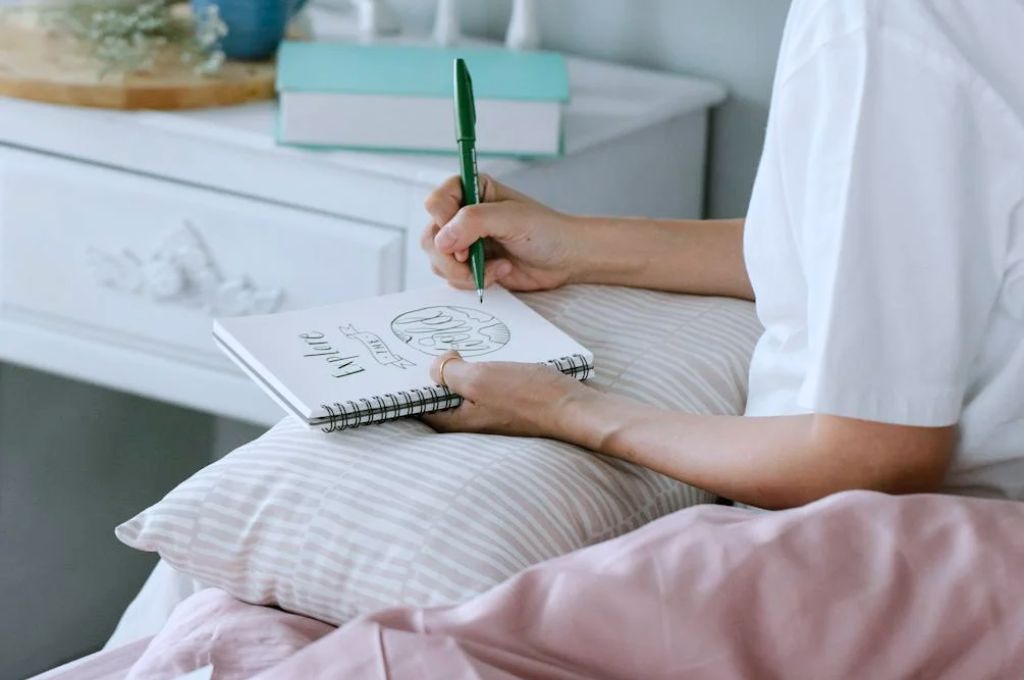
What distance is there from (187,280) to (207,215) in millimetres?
Answer: 82

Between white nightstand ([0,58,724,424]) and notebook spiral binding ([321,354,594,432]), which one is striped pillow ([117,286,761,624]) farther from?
white nightstand ([0,58,724,424])

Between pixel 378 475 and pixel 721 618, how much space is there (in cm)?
25

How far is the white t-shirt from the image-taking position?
67 centimetres

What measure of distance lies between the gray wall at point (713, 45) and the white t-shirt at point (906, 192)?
3.07 ft

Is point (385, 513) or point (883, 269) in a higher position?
point (883, 269)

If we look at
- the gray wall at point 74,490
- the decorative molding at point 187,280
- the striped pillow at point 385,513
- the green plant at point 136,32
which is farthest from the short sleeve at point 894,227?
the gray wall at point 74,490

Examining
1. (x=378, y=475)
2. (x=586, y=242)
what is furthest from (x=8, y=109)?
(x=378, y=475)

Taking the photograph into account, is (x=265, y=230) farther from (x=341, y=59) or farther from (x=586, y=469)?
(x=586, y=469)

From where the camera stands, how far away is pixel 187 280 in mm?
1486

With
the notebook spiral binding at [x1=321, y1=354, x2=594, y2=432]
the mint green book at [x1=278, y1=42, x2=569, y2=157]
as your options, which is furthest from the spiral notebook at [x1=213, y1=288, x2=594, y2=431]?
the mint green book at [x1=278, y1=42, x2=569, y2=157]

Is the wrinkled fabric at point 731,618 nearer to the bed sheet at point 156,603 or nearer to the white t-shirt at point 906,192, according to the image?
the white t-shirt at point 906,192

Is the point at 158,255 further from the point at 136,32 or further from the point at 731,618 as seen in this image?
the point at 731,618

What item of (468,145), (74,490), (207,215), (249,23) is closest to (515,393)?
(468,145)

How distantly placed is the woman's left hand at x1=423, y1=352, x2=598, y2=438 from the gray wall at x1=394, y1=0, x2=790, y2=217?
0.87 metres
